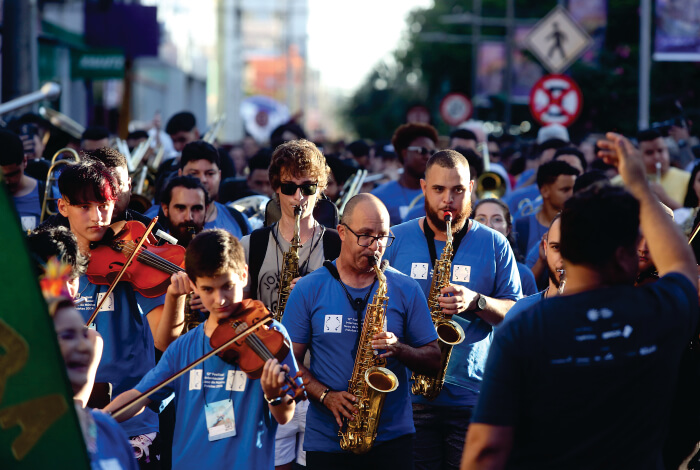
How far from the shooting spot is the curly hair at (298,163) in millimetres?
5758

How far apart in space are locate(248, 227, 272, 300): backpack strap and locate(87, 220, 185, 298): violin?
52cm

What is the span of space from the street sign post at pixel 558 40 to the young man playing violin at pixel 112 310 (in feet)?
34.7

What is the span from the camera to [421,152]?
870 cm

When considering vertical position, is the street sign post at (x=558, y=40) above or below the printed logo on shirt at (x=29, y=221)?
above

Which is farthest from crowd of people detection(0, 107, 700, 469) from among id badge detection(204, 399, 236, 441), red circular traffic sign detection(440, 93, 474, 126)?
red circular traffic sign detection(440, 93, 474, 126)

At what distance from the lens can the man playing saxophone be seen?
480 centimetres

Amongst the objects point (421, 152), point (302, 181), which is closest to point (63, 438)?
point (302, 181)

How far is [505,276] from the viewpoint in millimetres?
5719

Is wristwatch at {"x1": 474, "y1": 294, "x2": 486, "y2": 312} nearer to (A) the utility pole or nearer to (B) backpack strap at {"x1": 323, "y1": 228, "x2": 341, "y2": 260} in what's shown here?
(B) backpack strap at {"x1": 323, "y1": 228, "x2": 341, "y2": 260}

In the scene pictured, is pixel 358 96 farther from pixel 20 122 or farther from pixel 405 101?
pixel 20 122

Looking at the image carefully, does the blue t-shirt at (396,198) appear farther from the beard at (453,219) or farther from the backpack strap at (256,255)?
the backpack strap at (256,255)

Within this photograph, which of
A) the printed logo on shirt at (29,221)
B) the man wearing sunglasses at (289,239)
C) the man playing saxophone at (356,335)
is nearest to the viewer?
the man playing saxophone at (356,335)

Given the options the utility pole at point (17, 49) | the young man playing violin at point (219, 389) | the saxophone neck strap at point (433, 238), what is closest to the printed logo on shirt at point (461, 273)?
the saxophone neck strap at point (433, 238)

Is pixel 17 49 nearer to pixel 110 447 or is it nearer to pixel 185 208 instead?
pixel 185 208
